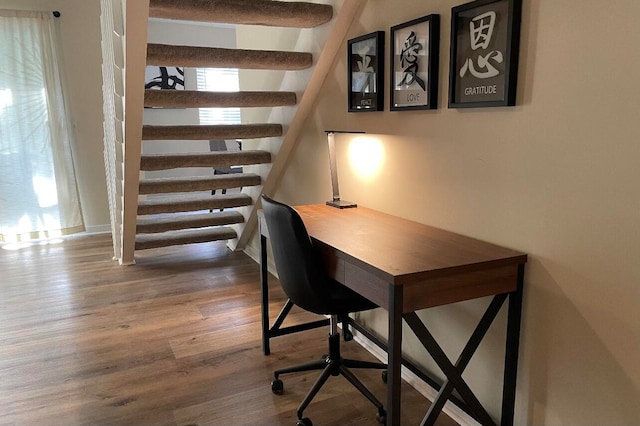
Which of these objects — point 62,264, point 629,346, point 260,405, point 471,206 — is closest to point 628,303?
point 629,346

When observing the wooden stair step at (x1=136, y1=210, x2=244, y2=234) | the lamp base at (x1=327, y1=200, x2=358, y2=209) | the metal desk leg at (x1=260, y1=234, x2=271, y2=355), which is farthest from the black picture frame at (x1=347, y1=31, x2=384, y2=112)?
the wooden stair step at (x1=136, y1=210, x2=244, y2=234)

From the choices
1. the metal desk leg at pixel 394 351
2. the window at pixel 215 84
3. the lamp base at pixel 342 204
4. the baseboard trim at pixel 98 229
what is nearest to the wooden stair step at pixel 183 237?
the baseboard trim at pixel 98 229

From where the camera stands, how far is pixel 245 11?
7.48ft

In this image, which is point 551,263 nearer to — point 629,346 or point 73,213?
point 629,346

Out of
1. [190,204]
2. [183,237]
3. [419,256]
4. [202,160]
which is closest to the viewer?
[419,256]

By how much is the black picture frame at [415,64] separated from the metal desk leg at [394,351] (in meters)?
0.91

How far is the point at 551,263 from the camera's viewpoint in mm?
1524

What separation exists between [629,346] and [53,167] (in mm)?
5054

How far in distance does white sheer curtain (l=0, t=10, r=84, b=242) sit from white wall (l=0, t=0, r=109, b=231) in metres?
0.12

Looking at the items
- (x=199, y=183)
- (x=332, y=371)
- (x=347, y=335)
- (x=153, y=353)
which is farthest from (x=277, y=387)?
(x=199, y=183)

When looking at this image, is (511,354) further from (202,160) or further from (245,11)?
(202,160)

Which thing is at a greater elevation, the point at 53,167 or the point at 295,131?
the point at 295,131

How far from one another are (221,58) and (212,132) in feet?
2.19

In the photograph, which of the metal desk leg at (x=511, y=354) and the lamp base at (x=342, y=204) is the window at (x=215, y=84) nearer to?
the lamp base at (x=342, y=204)
